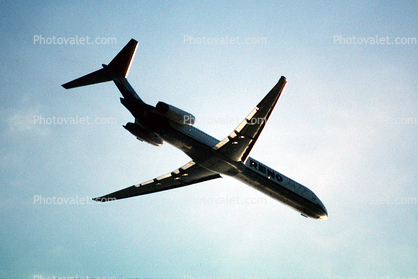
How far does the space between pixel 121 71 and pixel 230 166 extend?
34.0 ft

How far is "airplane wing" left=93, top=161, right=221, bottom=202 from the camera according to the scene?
22.8 meters

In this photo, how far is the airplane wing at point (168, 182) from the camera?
74.8ft

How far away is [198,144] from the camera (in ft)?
61.7

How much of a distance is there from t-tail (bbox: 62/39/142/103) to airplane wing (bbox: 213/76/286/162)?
6.81 m

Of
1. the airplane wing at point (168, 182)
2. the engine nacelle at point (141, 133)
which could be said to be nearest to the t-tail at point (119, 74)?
the engine nacelle at point (141, 133)

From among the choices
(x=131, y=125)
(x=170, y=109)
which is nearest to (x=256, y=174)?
(x=170, y=109)

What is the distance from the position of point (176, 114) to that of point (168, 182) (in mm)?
8674

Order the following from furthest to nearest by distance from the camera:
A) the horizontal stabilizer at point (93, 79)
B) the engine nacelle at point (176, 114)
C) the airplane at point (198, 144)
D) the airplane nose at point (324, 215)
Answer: the airplane nose at point (324, 215) < the horizontal stabilizer at point (93, 79) < the airplane at point (198, 144) < the engine nacelle at point (176, 114)

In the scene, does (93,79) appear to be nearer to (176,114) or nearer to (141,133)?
(141,133)

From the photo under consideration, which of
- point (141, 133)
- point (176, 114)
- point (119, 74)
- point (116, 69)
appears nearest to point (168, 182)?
point (141, 133)

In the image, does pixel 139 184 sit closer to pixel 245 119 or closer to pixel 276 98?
pixel 245 119

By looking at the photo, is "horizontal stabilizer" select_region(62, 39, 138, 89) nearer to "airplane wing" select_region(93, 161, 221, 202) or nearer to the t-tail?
the t-tail

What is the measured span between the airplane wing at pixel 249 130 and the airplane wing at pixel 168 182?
421 cm

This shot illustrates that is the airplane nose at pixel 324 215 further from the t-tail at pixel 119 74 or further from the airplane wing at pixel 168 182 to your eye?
the t-tail at pixel 119 74
